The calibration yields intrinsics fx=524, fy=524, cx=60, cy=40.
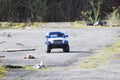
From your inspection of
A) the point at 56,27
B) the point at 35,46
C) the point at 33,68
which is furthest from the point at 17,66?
the point at 56,27

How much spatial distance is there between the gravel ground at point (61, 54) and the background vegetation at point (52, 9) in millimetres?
6735

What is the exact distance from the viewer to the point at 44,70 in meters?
11.7

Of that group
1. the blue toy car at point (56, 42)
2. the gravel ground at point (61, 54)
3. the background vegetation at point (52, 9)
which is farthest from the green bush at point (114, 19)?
the blue toy car at point (56, 42)

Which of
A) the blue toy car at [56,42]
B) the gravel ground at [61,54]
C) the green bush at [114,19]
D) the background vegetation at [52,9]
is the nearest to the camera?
the gravel ground at [61,54]

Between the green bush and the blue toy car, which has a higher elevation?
the blue toy car

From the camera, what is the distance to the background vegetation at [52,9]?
107 feet

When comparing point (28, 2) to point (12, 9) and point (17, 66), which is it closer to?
point (12, 9)

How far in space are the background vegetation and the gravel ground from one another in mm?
6735

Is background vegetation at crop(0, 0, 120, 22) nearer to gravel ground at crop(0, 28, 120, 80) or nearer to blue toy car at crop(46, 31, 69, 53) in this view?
gravel ground at crop(0, 28, 120, 80)

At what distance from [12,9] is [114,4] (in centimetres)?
648

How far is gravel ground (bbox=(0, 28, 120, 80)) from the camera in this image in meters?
10.5

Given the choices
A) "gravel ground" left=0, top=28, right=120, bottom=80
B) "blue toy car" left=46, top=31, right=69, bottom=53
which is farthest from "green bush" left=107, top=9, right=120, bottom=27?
"blue toy car" left=46, top=31, right=69, bottom=53

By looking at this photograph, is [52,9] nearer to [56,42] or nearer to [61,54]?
[56,42]

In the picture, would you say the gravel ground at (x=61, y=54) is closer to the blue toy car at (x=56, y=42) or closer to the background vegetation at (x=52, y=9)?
the blue toy car at (x=56, y=42)
